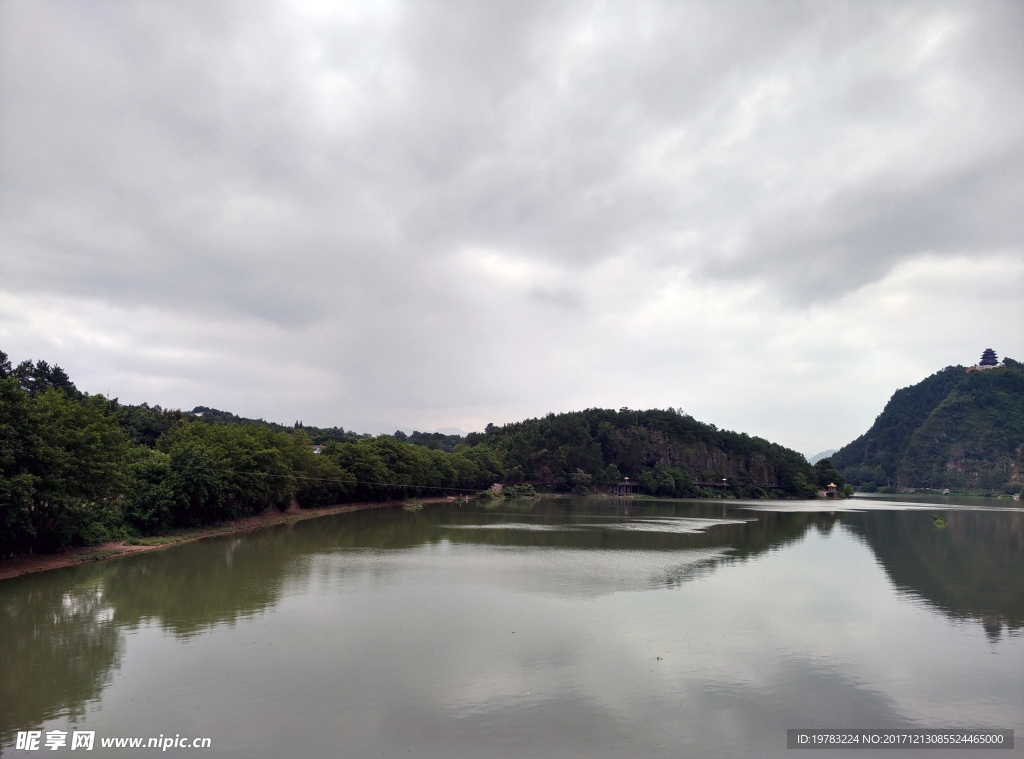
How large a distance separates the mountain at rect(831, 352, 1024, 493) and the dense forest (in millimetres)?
56412

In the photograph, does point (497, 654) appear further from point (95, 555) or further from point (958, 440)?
point (958, 440)

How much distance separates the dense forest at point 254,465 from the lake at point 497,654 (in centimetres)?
331

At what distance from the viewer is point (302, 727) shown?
31.2ft

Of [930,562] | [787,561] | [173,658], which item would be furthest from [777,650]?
[930,562]

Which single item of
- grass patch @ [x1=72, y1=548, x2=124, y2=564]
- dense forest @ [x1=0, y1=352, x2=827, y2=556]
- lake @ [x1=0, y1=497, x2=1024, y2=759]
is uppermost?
dense forest @ [x1=0, y1=352, x2=827, y2=556]

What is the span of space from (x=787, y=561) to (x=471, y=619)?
1974 centimetres

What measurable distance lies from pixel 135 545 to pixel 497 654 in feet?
73.0

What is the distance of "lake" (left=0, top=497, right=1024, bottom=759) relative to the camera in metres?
9.53

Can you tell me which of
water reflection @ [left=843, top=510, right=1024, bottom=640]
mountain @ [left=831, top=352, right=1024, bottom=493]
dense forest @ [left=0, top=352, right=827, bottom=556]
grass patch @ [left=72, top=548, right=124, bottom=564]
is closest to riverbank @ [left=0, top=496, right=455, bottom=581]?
grass patch @ [left=72, top=548, right=124, bottom=564]

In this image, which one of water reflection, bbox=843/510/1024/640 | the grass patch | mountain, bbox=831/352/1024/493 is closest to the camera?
water reflection, bbox=843/510/1024/640

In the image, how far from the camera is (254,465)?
38156 millimetres

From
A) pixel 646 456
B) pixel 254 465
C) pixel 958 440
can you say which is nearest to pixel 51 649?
pixel 254 465

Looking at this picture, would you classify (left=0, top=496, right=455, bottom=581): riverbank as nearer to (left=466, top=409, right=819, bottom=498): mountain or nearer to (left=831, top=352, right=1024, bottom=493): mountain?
(left=466, top=409, right=819, bottom=498): mountain

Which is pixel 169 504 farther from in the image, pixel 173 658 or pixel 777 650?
pixel 777 650
